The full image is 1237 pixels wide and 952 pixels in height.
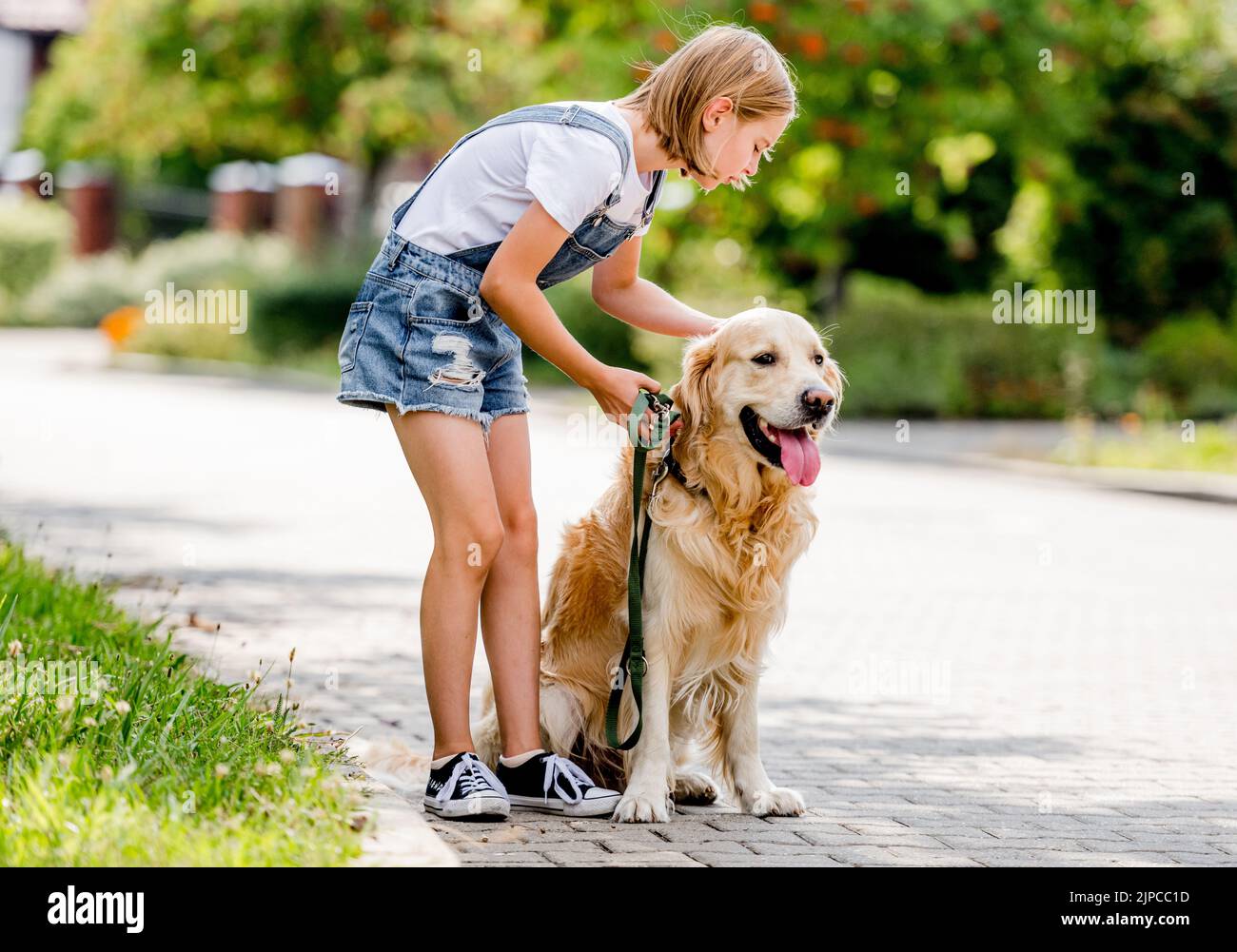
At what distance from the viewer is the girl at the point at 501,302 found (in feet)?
14.4

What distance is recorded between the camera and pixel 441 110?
31.6 m

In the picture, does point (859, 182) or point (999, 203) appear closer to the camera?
point (859, 182)

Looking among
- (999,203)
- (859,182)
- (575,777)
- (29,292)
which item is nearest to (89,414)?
(859,182)

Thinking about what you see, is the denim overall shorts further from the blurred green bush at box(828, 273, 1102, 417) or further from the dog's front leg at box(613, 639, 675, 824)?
the blurred green bush at box(828, 273, 1102, 417)

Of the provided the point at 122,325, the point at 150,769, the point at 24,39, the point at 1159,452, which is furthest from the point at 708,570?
the point at 24,39

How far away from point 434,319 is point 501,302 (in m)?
0.24

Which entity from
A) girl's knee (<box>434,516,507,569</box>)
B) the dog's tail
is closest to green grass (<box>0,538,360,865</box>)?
the dog's tail

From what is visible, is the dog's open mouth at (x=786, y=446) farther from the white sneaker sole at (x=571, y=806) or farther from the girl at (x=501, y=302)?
the white sneaker sole at (x=571, y=806)

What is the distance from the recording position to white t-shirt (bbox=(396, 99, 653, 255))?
4.34 m

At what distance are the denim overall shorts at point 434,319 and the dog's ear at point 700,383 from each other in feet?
1.33

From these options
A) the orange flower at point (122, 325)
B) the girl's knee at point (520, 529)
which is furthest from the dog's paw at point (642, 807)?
the orange flower at point (122, 325)

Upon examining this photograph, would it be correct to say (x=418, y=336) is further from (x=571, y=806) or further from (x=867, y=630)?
(x=867, y=630)
